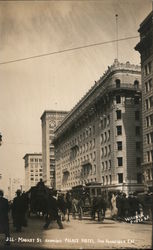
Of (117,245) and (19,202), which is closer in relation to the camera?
(117,245)

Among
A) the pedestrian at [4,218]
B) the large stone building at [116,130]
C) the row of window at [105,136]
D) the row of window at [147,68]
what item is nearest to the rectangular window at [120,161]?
the large stone building at [116,130]

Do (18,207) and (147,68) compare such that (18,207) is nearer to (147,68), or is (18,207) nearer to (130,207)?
(130,207)

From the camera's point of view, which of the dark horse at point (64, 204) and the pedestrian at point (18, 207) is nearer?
the pedestrian at point (18, 207)

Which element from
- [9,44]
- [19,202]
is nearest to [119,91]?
[19,202]

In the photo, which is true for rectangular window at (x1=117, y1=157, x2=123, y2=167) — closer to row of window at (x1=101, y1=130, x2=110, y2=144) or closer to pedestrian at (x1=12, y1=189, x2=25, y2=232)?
row of window at (x1=101, y1=130, x2=110, y2=144)

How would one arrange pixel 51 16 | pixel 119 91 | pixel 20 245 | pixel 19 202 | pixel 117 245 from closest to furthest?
1. pixel 117 245
2. pixel 20 245
3. pixel 51 16
4. pixel 19 202
5. pixel 119 91

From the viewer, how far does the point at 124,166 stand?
2233 inches

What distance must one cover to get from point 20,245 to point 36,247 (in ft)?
2.94

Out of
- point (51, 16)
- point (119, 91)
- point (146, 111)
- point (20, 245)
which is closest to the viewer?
point (20, 245)

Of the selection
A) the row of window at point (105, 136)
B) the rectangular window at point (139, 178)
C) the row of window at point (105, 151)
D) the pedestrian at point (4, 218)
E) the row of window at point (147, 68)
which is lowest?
the pedestrian at point (4, 218)

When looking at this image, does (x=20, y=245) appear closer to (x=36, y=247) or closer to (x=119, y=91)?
(x=36, y=247)

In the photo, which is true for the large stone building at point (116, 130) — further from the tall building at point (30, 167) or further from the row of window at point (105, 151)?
the tall building at point (30, 167)

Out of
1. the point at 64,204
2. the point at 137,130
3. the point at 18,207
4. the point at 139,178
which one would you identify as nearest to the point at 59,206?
the point at 64,204

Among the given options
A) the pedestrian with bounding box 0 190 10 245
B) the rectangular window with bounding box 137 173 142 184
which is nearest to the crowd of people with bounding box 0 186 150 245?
the pedestrian with bounding box 0 190 10 245
